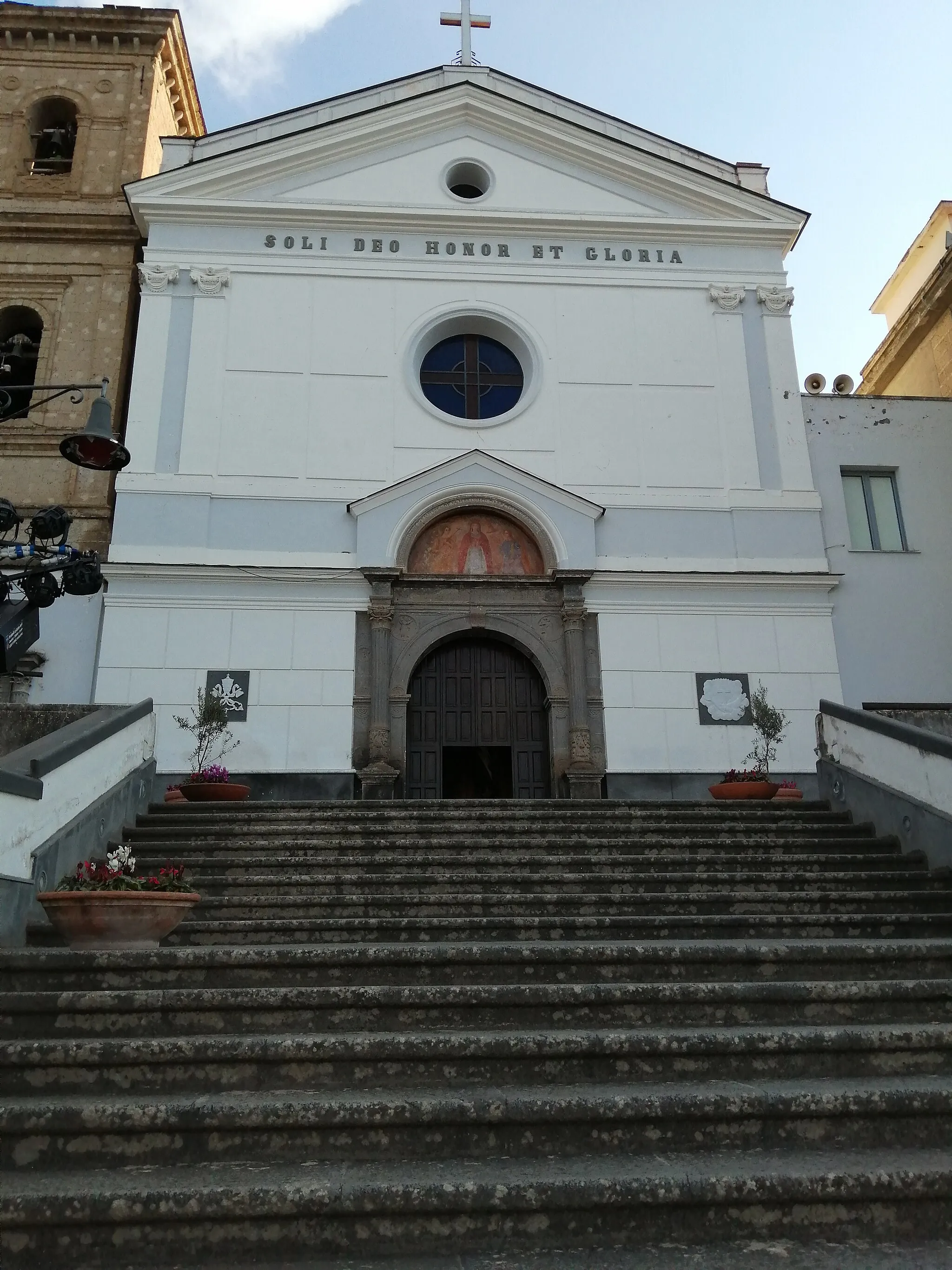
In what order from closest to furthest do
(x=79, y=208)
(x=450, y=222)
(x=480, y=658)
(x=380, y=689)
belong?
(x=380, y=689)
(x=480, y=658)
(x=450, y=222)
(x=79, y=208)

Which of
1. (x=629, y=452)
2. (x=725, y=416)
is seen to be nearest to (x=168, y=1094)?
(x=629, y=452)

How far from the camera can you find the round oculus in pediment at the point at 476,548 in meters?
12.7

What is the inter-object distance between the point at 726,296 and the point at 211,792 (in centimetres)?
1009

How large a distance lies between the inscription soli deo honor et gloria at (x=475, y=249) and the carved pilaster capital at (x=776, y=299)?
127 cm

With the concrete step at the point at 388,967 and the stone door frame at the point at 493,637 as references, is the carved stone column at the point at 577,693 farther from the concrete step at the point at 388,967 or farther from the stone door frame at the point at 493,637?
the concrete step at the point at 388,967

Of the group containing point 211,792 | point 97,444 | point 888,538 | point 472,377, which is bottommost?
point 211,792

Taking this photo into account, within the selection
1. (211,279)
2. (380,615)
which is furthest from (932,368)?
(211,279)

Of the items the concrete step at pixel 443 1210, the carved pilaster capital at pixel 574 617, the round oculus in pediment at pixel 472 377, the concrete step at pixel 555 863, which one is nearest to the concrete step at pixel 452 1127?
the concrete step at pixel 443 1210

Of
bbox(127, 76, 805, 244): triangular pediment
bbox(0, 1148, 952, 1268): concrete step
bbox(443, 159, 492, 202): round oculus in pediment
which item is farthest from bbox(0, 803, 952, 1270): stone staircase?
bbox(443, 159, 492, 202): round oculus in pediment

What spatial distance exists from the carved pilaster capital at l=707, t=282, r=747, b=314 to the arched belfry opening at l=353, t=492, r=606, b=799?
4.50m

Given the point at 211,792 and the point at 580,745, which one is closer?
the point at 211,792

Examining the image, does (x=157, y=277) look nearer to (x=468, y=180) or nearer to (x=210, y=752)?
(x=468, y=180)

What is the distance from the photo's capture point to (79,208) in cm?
1488

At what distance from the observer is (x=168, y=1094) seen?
405cm
